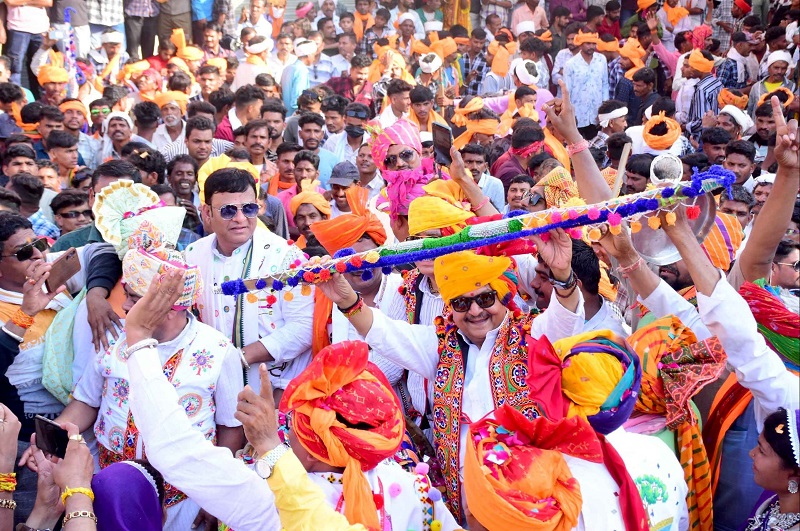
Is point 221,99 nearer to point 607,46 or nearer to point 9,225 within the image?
point 607,46

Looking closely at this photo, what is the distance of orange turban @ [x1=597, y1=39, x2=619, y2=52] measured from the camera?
13.4 meters

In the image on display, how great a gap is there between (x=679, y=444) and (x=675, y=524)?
444 mm

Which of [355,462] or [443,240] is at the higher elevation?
[443,240]

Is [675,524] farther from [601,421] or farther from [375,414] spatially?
[375,414]

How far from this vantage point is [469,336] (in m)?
3.52

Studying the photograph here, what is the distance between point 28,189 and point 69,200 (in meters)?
0.81

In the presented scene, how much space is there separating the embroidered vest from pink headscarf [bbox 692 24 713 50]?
10.4m

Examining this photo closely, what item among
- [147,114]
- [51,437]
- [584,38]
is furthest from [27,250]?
[584,38]

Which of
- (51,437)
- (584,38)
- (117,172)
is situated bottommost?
(51,437)

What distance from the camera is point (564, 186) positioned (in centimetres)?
531

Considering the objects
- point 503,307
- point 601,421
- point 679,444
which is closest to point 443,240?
point 503,307

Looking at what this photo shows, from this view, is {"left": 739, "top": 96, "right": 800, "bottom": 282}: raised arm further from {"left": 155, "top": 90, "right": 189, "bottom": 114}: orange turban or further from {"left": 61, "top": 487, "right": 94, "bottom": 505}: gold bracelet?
{"left": 155, "top": 90, "right": 189, "bottom": 114}: orange turban

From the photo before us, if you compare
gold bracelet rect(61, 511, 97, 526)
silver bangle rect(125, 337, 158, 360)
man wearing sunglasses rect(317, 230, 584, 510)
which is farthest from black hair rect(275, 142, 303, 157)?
gold bracelet rect(61, 511, 97, 526)

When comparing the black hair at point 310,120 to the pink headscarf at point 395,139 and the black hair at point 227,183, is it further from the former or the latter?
the black hair at point 227,183
